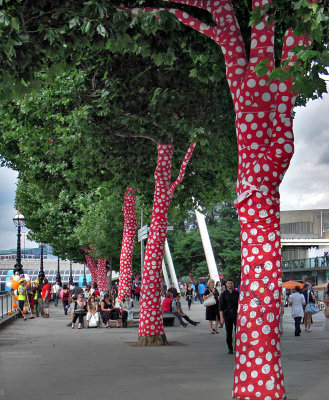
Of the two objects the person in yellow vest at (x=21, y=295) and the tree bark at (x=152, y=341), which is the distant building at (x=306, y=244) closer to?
the person in yellow vest at (x=21, y=295)

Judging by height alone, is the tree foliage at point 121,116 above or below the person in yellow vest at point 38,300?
above

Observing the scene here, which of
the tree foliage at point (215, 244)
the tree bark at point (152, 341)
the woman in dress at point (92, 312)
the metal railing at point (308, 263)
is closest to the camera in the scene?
the tree bark at point (152, 341)

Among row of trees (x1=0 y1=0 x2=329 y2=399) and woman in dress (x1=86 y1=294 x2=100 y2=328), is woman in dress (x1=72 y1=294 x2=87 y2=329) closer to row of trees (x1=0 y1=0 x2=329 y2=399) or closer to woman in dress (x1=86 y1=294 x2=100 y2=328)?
woman in dress (x1=86 y1=294 x2=100 y2=328)

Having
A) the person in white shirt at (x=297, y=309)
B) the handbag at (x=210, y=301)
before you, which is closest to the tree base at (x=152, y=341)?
the handbag at (x=210, y=301)

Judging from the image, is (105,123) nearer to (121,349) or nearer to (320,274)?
(121,349)

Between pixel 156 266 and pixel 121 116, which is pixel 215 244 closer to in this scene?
pixel 121 116

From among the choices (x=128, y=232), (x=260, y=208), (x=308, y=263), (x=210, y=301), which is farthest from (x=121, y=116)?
(x=308, y=263)

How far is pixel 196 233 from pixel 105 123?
61.8m

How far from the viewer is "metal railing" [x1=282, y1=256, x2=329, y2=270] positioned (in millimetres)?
67625

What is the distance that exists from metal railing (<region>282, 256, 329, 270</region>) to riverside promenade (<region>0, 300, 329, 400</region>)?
46647mm

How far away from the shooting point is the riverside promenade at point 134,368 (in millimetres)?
10125

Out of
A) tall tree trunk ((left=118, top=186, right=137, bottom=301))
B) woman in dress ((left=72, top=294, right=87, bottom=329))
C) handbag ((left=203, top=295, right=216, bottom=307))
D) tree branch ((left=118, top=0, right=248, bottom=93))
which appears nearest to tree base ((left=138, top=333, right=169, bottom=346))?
handbag ((left=203, top=295, right=216, bottom=307))

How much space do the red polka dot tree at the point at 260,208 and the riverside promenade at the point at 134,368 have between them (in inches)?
31.0

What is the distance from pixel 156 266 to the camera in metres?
18.7
